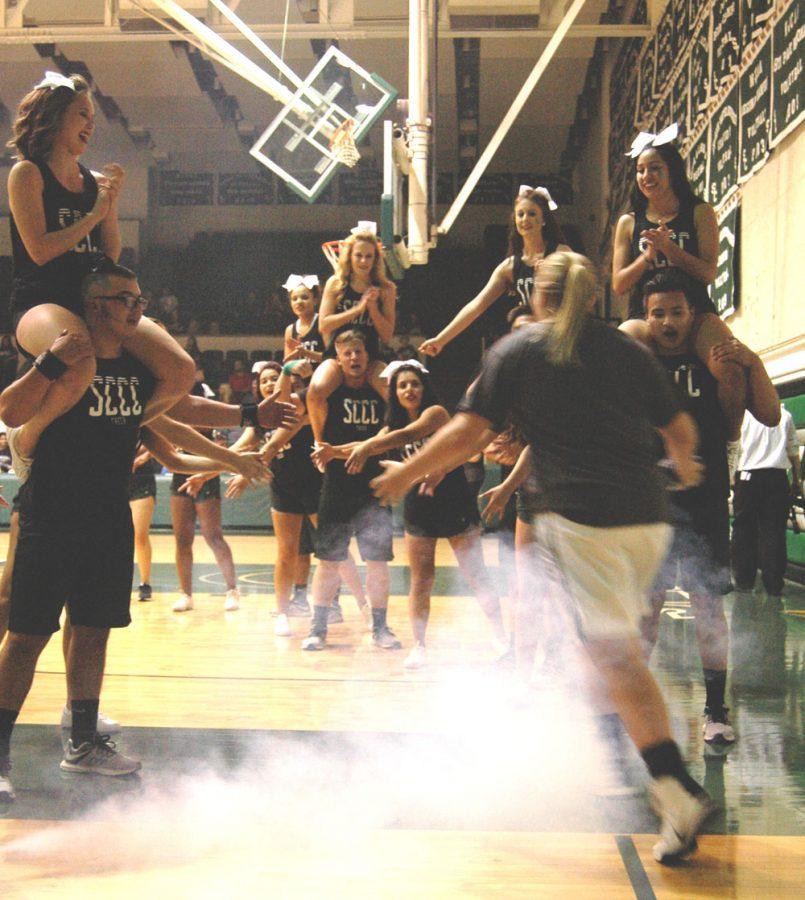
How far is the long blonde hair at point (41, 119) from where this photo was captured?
313 centimetres

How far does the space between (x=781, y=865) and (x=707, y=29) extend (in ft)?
28.9

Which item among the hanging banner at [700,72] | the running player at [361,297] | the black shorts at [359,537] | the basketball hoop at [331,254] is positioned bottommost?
the black shorts at [359,537]

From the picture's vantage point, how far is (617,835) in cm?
272

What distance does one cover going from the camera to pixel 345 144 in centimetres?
1034

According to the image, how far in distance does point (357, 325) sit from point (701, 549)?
2.79 meters

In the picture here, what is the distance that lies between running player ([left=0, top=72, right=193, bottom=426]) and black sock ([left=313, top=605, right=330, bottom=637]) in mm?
2341

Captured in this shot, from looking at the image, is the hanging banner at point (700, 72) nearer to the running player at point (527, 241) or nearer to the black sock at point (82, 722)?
the running player at point (527, 241)

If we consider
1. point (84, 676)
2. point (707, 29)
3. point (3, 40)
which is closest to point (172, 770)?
point (84, 676)

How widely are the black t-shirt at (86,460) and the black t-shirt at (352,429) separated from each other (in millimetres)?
2266

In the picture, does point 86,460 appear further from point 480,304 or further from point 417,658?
point 480,304

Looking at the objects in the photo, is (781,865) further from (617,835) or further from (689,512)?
(689,512)

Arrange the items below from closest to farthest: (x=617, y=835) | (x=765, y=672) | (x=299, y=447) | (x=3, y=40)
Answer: (x=617, y=835) < (x=765, y=672) < (x=299, y=447) < (x=3, y=40)

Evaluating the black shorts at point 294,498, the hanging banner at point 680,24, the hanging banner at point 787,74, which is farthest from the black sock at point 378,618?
the hanging banner at point 680,24

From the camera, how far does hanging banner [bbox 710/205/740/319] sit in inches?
348
